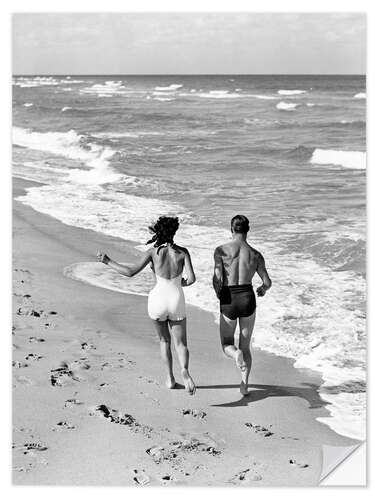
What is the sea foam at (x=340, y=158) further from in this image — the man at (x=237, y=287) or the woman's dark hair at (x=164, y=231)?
the woman's dark hair at (x=164, y=231)

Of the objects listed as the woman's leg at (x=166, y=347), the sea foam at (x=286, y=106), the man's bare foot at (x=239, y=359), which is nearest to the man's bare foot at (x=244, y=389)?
the man's bare foot at (x=239, y=359)

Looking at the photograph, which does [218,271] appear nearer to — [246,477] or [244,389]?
[244,389]

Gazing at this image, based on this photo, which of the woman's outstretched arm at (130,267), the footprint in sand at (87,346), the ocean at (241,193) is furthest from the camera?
the ocean at (241,193)

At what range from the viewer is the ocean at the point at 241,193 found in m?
5.38

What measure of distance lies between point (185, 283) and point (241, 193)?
2928 mm

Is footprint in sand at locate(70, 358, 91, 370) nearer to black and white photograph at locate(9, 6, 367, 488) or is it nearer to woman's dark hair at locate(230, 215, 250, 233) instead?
black and white photograph at locate(9, 6, 367, 488)

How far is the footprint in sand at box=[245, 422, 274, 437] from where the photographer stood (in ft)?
14.7

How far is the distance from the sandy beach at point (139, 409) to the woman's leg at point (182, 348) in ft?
0.38

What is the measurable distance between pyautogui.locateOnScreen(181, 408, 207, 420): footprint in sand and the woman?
0.15 m

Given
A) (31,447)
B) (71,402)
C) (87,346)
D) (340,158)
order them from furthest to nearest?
(340,158), (87,346), (71,402), (31,447)

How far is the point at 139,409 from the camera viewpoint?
4.62 meters

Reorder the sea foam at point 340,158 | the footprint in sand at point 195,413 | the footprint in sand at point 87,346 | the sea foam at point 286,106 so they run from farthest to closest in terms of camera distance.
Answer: the sea foam at point 286,106, the sea foam at point 340,158, the footprint in sand at point 87,346, the footprint in sand at point 195,413

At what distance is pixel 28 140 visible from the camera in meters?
7.61

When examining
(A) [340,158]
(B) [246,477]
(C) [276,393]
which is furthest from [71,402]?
(A) [340,158]
